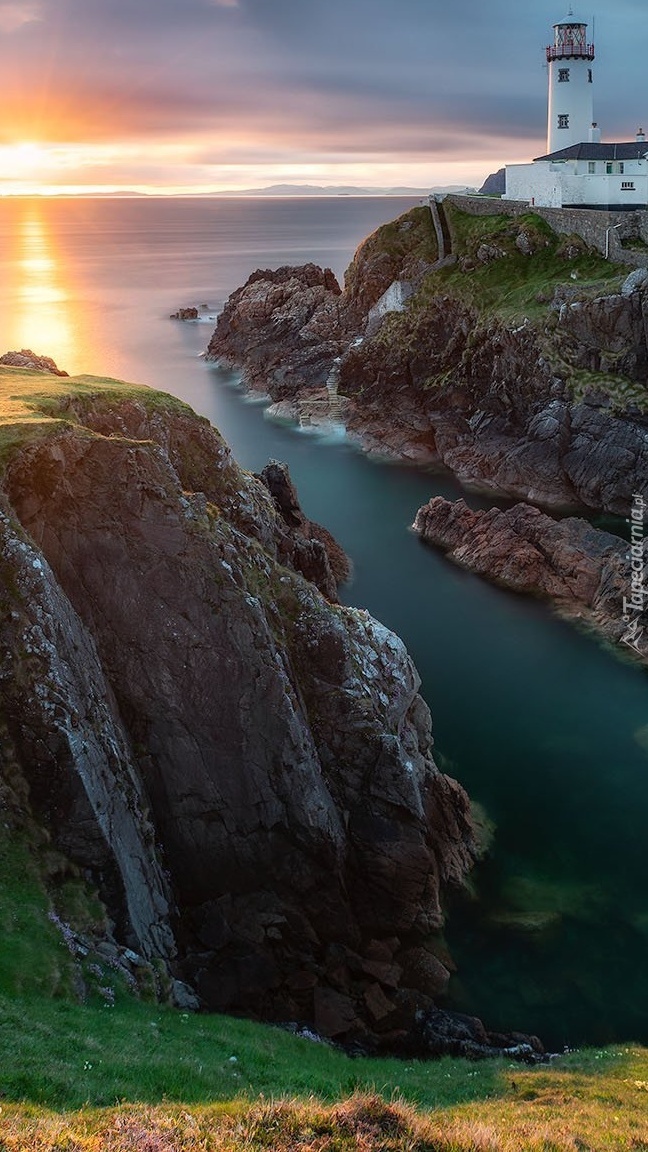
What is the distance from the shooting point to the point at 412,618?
5256 centimetres

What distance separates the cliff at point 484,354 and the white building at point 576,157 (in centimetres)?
544

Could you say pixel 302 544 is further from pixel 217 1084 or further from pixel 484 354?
pixel 484 354

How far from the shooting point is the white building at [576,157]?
90062 mm

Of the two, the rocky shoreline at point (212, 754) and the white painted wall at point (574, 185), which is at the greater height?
the white painted wall at point (574, 185)

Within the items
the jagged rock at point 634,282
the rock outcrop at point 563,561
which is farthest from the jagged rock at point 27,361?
the jagged rock at point 634,282

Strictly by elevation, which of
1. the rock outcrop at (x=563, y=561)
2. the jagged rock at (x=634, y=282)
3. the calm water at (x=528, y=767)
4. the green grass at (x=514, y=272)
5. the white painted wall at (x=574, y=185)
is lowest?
the calm water at (x=528, y=767)

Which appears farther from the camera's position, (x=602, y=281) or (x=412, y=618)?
(x=602, y=281)

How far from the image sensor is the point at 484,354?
81.9 m

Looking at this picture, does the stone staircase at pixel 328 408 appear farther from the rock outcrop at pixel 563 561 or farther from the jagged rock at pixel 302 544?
the rock outcrop at pixel 563 561

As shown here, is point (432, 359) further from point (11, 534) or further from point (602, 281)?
Answer: point (11, 534)

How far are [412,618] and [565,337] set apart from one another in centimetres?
3588

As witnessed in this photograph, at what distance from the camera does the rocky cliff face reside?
23578 millimetres

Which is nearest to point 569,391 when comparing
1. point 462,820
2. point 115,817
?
point 462,820

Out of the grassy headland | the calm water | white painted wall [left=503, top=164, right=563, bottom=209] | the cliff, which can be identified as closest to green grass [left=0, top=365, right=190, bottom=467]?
the grassy headland
